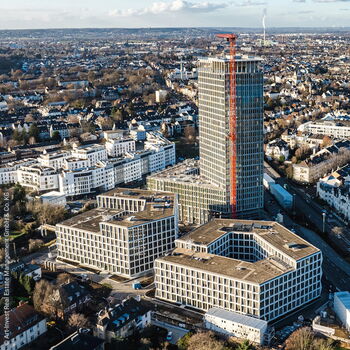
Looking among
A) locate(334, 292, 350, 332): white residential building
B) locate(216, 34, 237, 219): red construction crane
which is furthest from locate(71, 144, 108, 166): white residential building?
locate(334, 292, 350, 332): white residential building

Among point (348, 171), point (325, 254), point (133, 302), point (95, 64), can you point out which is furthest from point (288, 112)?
point (95, 64)

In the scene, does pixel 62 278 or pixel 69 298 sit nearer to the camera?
pixel 69 298

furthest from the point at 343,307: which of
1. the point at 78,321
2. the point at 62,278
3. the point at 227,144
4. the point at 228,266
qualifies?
the point at 62,278

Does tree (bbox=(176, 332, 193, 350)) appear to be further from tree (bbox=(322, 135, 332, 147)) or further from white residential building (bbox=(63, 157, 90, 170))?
tree (bbox=(322, 135, 332, 147))

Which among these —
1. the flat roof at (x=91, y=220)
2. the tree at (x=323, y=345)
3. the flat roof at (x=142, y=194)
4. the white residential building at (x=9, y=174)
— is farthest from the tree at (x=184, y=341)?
the white residential building at (x=9, y=174)

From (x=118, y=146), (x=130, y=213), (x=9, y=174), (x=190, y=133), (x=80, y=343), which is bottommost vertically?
(x=80, y=343)

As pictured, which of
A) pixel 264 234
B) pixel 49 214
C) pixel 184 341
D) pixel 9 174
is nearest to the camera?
pixel 184 341

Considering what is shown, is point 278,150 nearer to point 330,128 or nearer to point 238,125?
point 330,128

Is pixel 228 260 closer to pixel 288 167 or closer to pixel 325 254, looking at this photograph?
pixel 325 254
